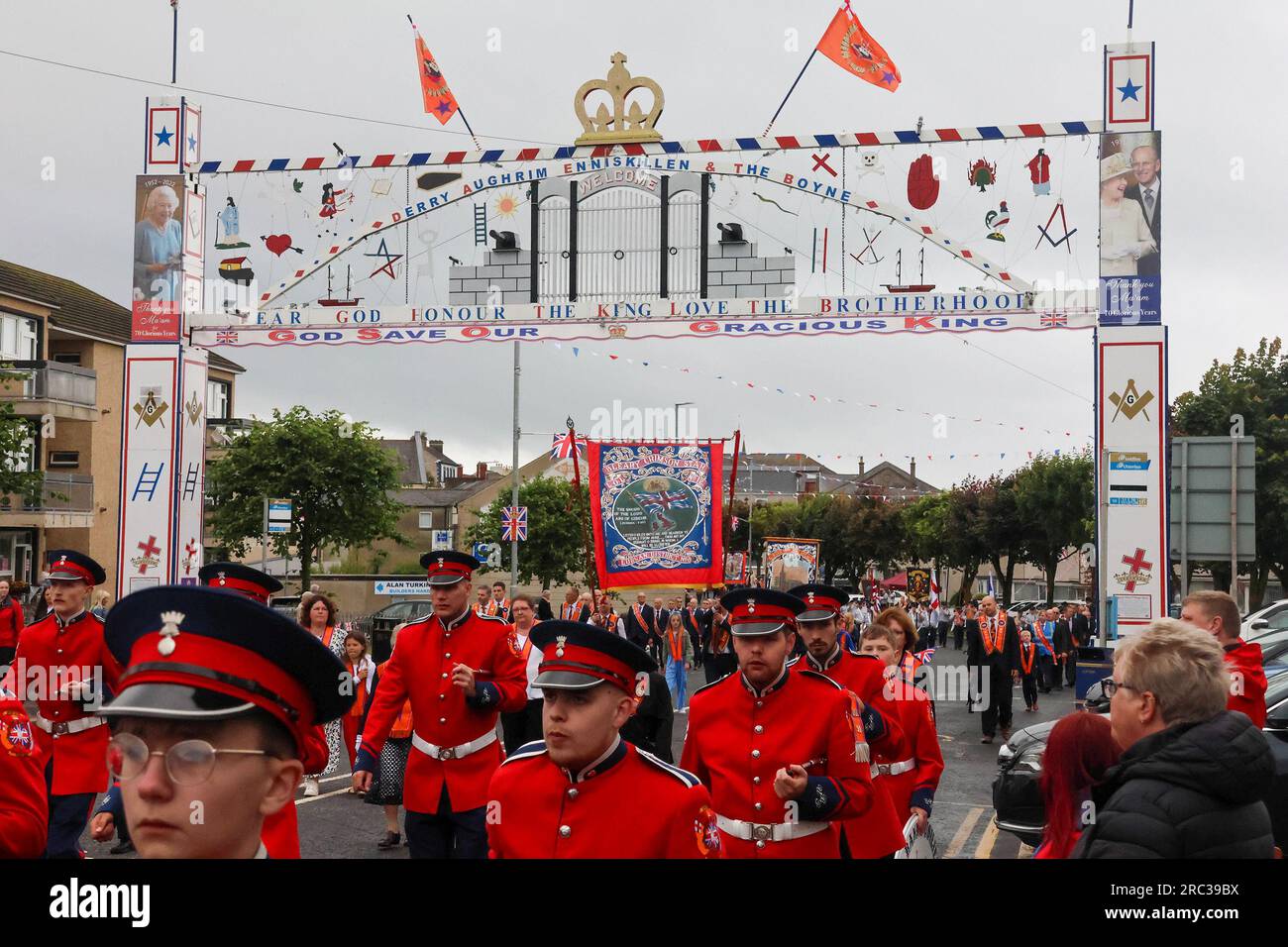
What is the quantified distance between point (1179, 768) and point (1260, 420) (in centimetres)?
4342

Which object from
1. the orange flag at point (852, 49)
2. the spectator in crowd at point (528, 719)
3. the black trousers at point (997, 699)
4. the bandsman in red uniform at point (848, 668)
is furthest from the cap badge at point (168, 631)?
the black trousers at point (997, 699)

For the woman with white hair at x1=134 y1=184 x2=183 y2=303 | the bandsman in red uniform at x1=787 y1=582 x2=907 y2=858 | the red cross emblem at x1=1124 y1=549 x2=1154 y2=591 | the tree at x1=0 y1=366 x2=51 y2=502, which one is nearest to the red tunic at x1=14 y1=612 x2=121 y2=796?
the bandsman in red uniform at x1=787 y1=582 x2=907 y2=858

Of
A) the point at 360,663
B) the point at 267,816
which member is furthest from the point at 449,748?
the point at 267,816

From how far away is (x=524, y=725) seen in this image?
10875mm

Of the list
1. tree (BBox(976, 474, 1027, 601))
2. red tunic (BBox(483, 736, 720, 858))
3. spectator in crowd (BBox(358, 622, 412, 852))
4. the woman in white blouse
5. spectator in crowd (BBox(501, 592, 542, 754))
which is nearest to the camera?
red tunic (BBox(483, 736, 720, 858))

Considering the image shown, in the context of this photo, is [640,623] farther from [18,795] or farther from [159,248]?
[18,795]

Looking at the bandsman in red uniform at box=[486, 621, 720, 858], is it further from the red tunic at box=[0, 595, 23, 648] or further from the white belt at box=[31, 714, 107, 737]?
the red tunic at box=[0, 595, 23, 648]

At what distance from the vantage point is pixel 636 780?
3797mm

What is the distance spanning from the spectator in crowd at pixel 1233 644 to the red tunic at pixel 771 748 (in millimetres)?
2808

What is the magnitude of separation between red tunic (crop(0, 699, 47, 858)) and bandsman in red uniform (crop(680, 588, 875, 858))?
8.31 feet

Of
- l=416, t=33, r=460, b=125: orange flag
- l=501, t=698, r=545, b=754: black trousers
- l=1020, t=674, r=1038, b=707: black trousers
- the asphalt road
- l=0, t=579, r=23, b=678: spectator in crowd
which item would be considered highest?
l=416, t=33, r=460, b=125: orange flag

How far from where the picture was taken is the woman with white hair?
1700 centimetres

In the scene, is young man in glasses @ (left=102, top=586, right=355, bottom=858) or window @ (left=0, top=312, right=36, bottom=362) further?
window @ (left=0, top=312, right=36, bottom=362)

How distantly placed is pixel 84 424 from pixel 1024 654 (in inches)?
1263
